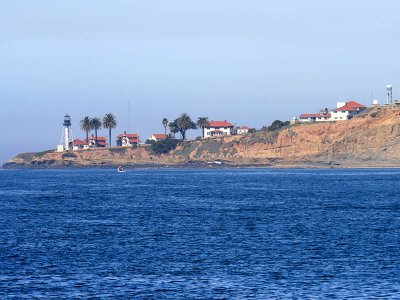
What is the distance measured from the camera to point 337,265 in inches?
1599

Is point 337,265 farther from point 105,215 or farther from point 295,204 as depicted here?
point 295,204

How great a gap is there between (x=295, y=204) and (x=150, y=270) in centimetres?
4721

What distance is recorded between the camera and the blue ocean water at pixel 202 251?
35094 millimetres

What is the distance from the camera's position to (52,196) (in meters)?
106

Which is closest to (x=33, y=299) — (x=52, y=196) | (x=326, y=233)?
(x=326, y=233)

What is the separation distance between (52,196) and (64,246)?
58201 millimetres

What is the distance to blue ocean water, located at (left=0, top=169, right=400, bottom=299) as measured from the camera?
35094 millimetres

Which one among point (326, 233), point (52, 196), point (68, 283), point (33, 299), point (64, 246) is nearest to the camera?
point (33, 299)

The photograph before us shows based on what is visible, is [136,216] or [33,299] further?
[136,216]

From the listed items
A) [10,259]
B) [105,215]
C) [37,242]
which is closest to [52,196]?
[105,215]

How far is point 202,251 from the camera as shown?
46125 millimetres

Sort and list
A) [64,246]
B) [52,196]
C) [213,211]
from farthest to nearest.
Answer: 1. [52,196]
2. [213,211]
3. [64,246]

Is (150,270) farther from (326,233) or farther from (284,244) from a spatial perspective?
(326,233)

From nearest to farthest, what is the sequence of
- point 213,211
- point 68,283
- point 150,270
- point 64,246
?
point 68,283
point 150,270
point 64,246
point 213,211
